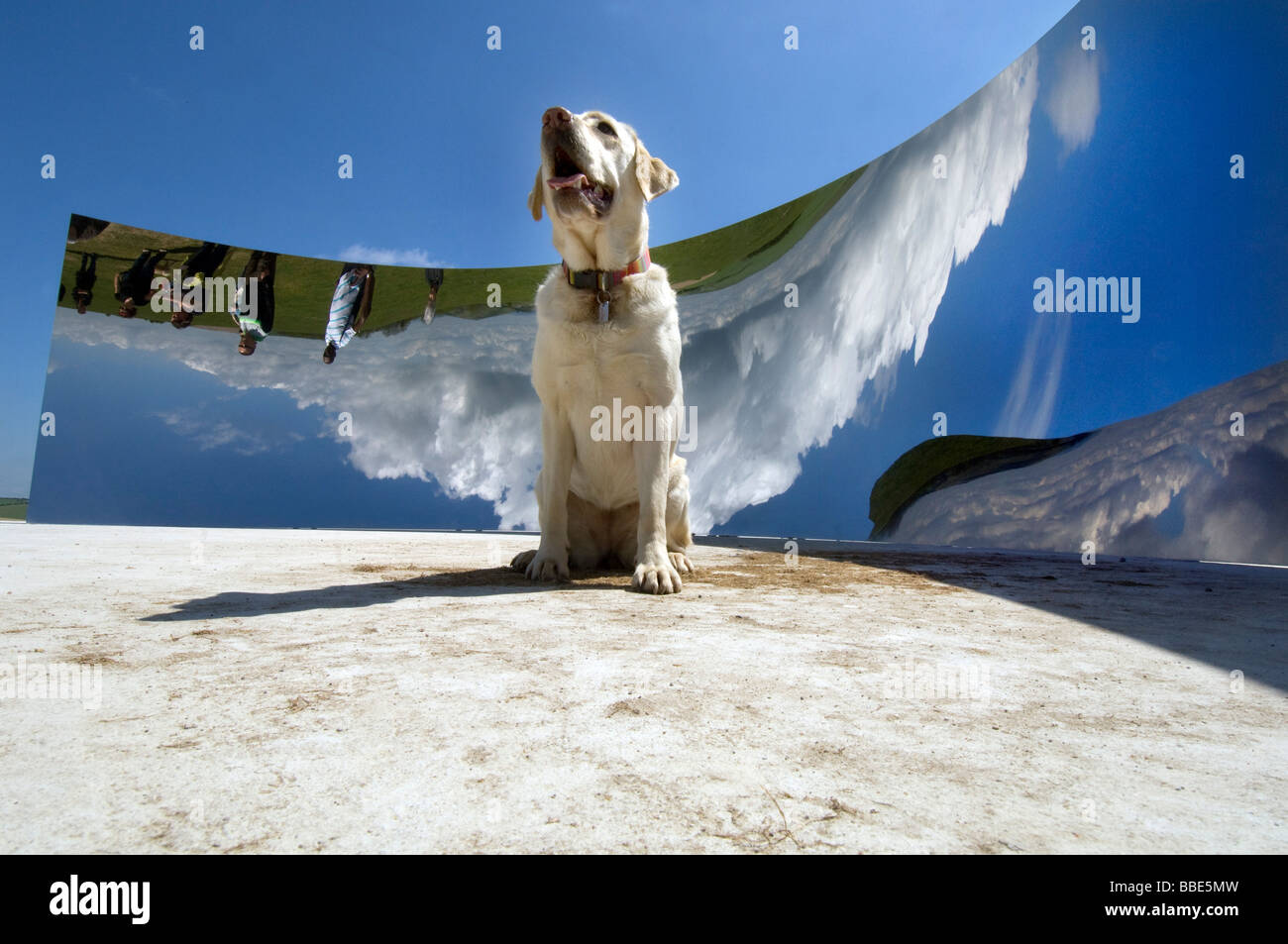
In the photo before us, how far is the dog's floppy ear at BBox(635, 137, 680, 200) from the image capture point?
3074mm

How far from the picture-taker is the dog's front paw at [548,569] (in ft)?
9.81

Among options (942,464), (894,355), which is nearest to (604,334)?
(942,464)

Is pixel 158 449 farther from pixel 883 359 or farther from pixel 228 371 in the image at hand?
pixel 883 359

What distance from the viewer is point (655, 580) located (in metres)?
2.71

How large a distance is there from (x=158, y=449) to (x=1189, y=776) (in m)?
13.4

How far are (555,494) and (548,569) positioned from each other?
0.36 m

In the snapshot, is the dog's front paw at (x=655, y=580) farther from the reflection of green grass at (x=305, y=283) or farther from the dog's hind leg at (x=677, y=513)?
the reflection of green grass at (x=305, y=283)

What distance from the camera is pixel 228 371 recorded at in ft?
37.2

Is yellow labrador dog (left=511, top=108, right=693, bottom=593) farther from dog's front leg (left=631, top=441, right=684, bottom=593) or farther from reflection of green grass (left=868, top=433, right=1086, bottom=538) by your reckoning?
reflection of green grass (left=868, top=433, right=1086, bottom=538)

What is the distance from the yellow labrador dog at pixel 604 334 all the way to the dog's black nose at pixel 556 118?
2 cm

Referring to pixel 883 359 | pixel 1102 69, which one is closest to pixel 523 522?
pixel 883 359

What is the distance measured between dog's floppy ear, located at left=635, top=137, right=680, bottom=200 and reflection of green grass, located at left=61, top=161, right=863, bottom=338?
744 cm

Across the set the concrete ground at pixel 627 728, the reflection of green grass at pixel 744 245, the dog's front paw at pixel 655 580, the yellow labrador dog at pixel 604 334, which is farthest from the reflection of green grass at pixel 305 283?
the concrete ground at pixel 627 728

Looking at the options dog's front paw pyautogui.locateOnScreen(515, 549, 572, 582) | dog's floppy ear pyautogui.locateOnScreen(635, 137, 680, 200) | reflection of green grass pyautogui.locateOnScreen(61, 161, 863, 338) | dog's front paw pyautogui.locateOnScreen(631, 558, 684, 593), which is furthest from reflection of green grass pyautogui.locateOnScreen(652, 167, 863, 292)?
dog's front paw pyautogui.locateOnScreen(631, 558, 684, 593)
